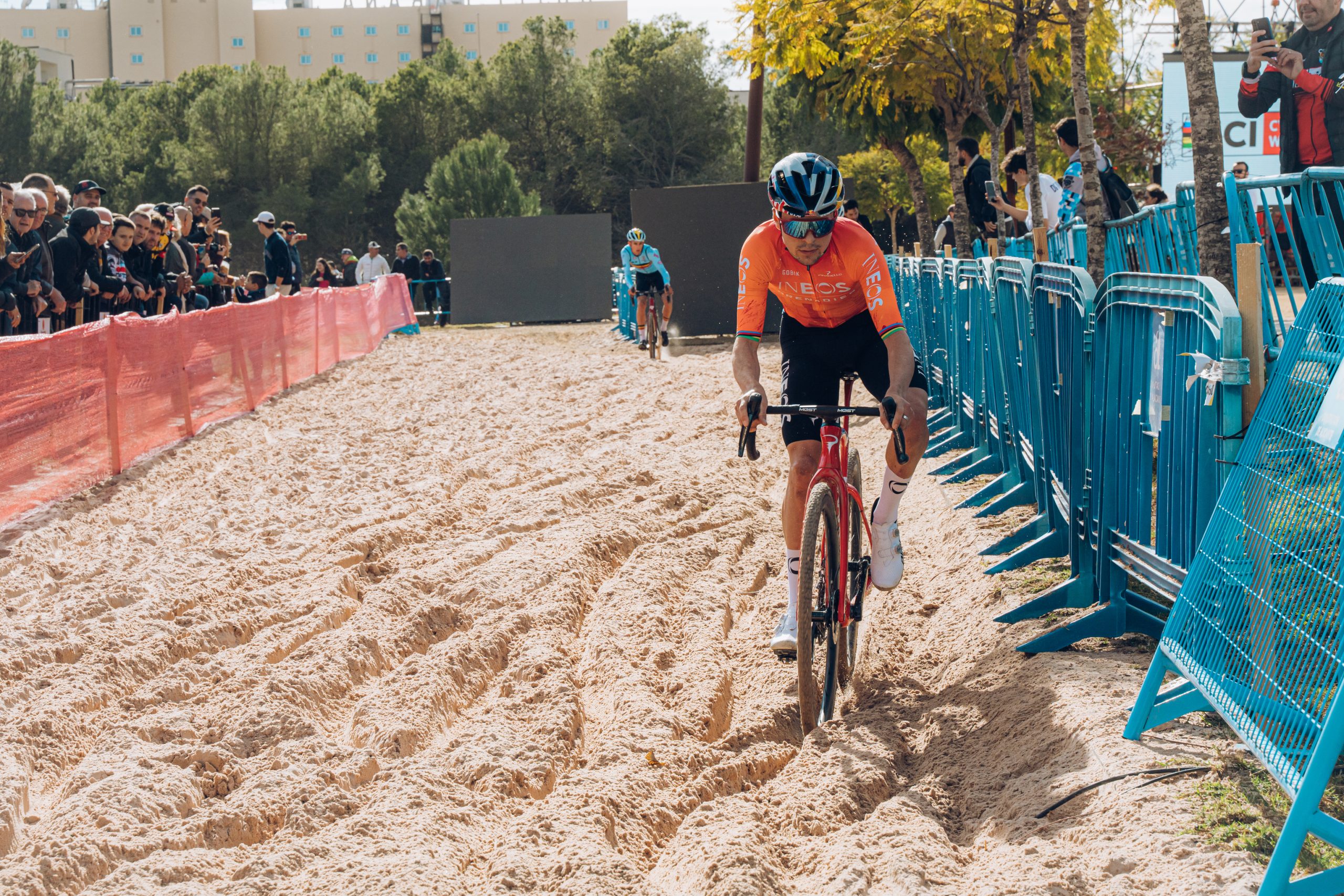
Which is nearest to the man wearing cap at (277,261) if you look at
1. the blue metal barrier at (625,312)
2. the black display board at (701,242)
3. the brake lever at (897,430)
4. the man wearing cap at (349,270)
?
the blue metal barrier at (625,312)

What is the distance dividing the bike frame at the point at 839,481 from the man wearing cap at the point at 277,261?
46.3 feet

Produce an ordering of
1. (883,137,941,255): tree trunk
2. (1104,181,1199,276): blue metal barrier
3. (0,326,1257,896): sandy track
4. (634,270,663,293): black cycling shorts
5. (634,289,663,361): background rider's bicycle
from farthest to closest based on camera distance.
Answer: (883,137,941,255): tree trunk → (634,270,663,293): black cycling shorts → (634,289,663,361): background rider's bicycle → (1104,181,1199,276): blue metal barrier → (0,326,1257,896): sandy track

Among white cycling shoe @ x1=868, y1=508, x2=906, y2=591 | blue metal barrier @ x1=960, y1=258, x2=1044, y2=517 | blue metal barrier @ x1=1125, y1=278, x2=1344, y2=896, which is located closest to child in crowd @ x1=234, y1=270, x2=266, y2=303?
blue metal barrier @ x1=960, y1=258, x2=1044, y2=517

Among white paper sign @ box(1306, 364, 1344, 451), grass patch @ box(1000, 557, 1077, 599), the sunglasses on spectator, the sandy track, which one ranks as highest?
the sunglasses on spectator

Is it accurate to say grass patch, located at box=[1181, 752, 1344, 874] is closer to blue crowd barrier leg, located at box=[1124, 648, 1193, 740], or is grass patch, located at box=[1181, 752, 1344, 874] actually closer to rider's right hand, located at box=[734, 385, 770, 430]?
blue crowd barrier leg, located at box=[1124, 648, 1193, 740]

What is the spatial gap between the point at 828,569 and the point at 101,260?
929 centimetres

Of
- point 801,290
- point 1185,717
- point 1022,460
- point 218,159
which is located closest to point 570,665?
point 801,290

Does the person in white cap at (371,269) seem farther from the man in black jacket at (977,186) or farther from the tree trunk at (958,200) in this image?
the man in black jacket at (977,186)

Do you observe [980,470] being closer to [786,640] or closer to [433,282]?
[786,640]

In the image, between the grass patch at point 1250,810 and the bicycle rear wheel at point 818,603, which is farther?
the bicycle rear wheel at point 818,603

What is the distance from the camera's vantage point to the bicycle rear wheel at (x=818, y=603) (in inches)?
162

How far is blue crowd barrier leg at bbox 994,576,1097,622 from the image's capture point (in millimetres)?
4918

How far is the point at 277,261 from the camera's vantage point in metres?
17.4

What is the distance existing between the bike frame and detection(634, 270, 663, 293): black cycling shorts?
15074 mm
